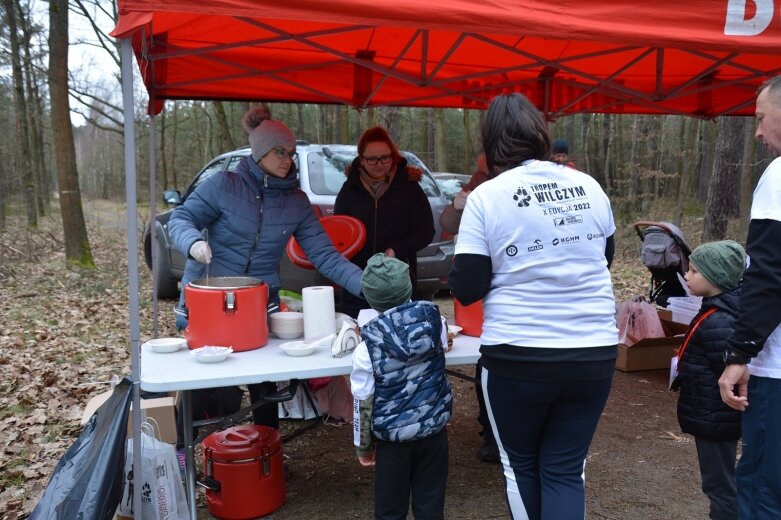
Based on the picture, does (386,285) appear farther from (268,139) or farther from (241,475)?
(241,475)

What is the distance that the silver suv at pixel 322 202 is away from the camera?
19.0 feet

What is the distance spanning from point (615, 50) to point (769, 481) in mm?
3096

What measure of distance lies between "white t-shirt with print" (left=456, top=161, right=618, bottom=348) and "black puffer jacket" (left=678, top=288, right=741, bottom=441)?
0.71 m

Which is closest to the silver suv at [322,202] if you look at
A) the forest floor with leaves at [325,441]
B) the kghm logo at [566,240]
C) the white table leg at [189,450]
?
the forest floor with leaves at [325,441]

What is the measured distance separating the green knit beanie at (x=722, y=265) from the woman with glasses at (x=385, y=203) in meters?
1.86

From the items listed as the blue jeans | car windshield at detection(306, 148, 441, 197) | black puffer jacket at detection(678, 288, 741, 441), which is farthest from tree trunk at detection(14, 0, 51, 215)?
the blue jeans

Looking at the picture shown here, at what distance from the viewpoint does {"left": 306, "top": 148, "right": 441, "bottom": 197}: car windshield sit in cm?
598

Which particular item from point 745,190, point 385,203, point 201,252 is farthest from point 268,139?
point 745,190

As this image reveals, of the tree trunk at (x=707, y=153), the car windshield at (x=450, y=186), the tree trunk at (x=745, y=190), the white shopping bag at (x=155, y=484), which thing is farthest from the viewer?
the tree trunk at (x=707, y=153)

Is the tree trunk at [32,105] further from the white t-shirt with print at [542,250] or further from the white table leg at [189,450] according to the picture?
the white t-shirt with print at [542,250]

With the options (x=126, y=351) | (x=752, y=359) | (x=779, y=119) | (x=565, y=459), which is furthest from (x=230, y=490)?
(x=126, y=351)

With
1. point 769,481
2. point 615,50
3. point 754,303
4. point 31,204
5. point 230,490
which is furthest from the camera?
point 31,204

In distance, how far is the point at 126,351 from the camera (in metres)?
5.60

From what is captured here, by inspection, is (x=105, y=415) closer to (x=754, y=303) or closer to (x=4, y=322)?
(x=754, y=303)
